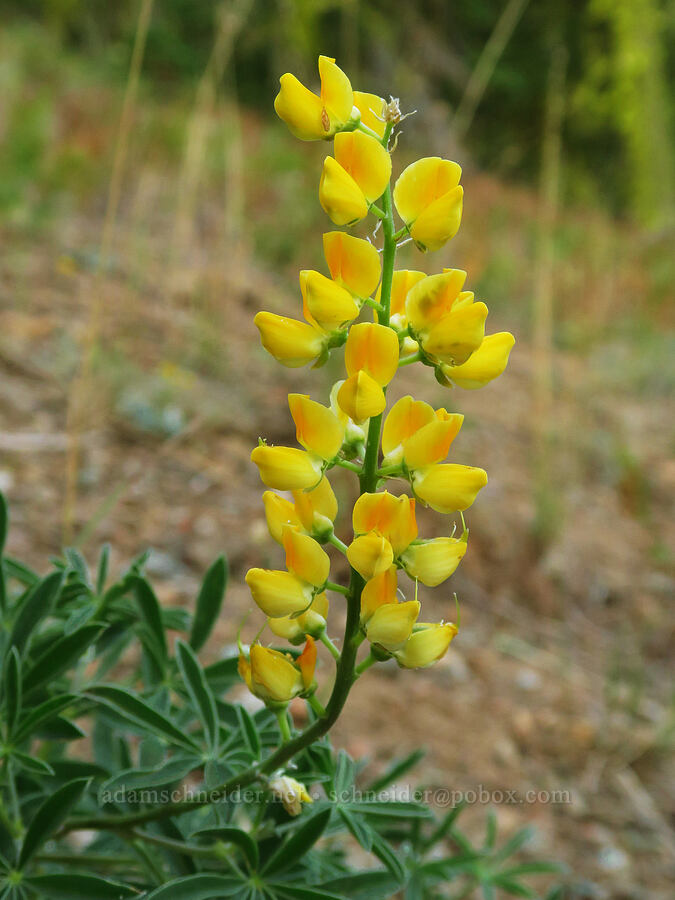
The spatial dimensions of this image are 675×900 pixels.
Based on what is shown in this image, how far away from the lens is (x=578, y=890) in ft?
4.55

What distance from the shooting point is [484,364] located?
0.68 meters

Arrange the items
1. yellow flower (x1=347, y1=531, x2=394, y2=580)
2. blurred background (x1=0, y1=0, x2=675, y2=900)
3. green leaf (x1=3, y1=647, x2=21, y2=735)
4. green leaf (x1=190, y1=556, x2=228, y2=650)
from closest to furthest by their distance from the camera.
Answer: yellow flower (x1=347, y1=531, x2=394, y2=580)
green leaf (x1=3, y1=647, x2=21, y2=735)
green leaf (x1=190, y1=556, x2=228, y2=650)
blurred background (x1=0, y1=0, x2=675, y2=900)

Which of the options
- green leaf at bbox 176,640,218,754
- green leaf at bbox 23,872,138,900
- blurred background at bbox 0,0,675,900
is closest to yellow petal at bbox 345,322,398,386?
green leaf at bbox 176,640,218,754

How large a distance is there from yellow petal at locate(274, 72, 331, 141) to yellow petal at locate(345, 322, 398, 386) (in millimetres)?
175

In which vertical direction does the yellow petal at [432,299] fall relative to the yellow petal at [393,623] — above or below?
above

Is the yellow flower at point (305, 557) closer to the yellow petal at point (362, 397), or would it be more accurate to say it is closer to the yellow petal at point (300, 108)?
the yellow petal at point (362, 397)

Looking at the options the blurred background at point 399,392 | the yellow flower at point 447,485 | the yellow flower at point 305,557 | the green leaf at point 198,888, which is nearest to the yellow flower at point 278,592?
the yellow flower at point 305,557

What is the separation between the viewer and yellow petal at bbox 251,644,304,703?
649mm

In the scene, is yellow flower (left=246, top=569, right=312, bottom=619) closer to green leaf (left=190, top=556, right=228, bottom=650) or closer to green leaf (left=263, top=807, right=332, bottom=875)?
green leaf (left=263, top=807, right=332, bottom=875)

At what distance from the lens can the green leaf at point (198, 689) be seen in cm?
78

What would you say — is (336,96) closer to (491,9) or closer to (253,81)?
(253,81)

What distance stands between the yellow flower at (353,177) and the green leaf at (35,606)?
434 millimetres

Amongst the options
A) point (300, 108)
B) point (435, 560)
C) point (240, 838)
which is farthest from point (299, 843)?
point (300, 108)

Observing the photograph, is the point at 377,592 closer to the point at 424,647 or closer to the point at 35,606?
A: the point at 424,647
